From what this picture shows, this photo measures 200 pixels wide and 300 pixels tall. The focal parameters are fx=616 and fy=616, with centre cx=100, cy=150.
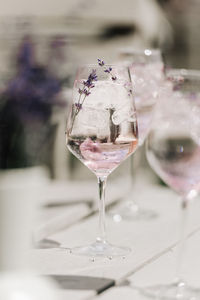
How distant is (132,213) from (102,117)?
1.29ft

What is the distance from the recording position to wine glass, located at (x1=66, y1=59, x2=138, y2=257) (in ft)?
3.07

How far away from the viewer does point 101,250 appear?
98 centimetres

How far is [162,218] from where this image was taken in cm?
125

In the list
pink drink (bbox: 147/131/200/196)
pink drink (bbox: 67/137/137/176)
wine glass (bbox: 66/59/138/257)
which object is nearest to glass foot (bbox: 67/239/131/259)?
wine glass (bbox: 66/59/138/257)

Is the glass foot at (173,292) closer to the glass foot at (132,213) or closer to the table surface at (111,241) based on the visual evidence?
the table surface at (111,241)

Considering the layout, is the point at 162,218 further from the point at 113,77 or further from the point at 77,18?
the point at 77,18

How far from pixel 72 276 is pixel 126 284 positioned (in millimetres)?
80

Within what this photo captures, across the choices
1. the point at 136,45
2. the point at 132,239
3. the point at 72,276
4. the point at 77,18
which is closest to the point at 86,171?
the point at 77,18

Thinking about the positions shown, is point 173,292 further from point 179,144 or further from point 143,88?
point 143,88

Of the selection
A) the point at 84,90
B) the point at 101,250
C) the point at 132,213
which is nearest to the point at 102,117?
the point at 84,90

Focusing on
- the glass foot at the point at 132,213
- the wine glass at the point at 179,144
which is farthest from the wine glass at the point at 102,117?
the glass foot at the point at 132,213

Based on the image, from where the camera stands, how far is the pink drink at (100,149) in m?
0.94

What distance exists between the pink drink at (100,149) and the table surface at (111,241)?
152mm

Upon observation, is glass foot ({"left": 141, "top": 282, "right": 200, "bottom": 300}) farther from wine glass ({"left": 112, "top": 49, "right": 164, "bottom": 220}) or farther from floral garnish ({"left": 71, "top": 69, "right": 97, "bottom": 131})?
wine glass ({"left": 112, "top": 49, "right": 164, "bottom": 220})
